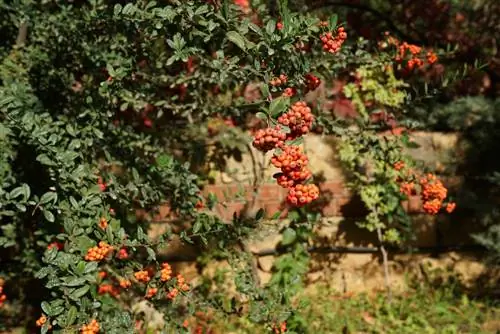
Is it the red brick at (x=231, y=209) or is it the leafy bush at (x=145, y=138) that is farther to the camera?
the red brick at (x=231, y=209)

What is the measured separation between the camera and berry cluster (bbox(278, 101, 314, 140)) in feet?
4.51

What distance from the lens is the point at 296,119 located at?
140cm

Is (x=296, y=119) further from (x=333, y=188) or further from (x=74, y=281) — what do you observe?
(x=333, y=188)

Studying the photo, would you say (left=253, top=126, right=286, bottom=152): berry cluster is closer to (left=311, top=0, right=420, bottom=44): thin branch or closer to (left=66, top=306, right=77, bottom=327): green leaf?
(left=66, top=306, right=77, bottom=327): green leaf

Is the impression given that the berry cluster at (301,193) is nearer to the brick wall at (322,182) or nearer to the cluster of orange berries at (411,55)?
the cluster of orange berries at (411,55)

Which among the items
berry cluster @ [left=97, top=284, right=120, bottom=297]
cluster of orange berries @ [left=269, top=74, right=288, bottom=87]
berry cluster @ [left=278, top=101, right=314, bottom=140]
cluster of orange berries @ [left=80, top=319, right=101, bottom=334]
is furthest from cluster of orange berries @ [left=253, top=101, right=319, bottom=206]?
berry cluster @ [left=97, top=284, right=120, bottom=297]

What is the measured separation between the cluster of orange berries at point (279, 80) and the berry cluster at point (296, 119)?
0.35ft

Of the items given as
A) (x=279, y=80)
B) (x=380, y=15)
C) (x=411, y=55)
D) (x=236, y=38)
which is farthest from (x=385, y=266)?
(x=236, y=38)

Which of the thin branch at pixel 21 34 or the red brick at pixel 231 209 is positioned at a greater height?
the thin branch at pixel 21 34

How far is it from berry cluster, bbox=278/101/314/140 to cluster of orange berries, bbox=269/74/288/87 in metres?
0.11

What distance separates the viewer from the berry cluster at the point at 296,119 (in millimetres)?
1373

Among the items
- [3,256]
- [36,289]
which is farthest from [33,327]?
[3,256]

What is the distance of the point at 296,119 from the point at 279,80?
166 millimetres

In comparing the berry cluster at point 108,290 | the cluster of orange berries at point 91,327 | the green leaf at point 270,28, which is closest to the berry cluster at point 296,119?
the green leaf at point 270,28
